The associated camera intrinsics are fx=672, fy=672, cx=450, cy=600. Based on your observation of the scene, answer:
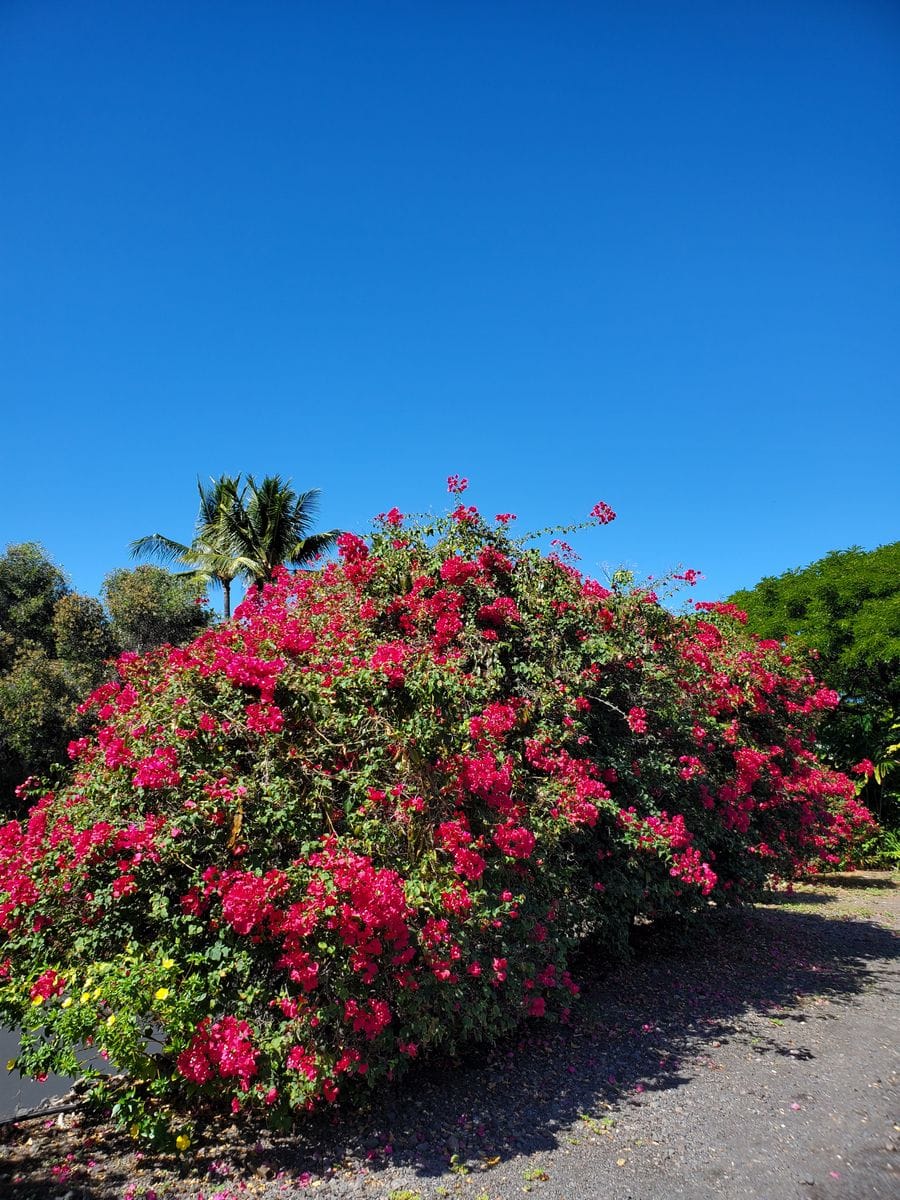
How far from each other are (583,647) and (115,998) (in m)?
3.70

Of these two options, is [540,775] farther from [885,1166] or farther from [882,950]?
[882,950]

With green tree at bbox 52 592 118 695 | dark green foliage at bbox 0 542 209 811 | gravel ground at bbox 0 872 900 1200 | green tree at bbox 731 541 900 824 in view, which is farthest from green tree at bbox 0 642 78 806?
green tree at bbox 731 541 900 824

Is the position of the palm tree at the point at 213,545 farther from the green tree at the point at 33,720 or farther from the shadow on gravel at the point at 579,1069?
the shadow on gravel at the point at 579,1069

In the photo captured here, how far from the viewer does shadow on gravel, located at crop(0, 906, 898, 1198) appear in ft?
11.0

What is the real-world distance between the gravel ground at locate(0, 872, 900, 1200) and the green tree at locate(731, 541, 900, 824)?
32.8 ft

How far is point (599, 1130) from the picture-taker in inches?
143

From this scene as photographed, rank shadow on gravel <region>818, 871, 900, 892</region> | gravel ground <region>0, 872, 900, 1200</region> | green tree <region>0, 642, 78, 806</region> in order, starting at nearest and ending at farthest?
gravel ground <region>0, 872, 900, 1200</region> → shadow on gravel <region>818, 871, 900, 892</region> → green tree <region>0, 642, 78, 806</region>

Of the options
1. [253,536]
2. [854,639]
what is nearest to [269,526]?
[253,536]

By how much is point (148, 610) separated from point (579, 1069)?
577 inches

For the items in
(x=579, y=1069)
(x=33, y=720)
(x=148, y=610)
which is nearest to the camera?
(x=579, y=1069)

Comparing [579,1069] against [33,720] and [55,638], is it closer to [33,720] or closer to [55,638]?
[33,720]

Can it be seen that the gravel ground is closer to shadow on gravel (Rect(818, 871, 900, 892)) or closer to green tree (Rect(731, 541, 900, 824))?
shadow on gravel (Rect(818, 871, 900, 892))

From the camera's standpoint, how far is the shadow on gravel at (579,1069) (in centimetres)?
336

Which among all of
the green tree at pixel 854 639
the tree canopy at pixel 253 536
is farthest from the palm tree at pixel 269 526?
the green tree at pixel 854 639
